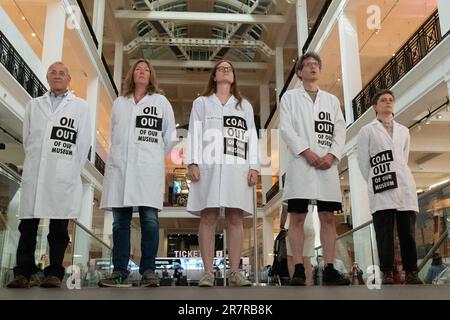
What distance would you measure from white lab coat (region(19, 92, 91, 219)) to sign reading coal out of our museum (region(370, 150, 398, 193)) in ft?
9.22

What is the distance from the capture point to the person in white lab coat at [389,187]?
439cm

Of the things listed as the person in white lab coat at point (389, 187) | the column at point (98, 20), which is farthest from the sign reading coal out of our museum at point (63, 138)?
the column at point (98, 20)

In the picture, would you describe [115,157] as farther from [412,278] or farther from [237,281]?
[412,278]

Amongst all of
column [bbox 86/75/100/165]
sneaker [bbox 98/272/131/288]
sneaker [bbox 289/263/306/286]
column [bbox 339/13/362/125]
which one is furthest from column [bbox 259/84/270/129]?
sneaker [bbox 98/272/131/288]

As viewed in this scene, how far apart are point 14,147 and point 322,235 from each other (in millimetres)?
14743

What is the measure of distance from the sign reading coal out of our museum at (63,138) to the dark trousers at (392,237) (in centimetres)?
296

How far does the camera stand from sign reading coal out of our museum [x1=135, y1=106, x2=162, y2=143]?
3.97 meters

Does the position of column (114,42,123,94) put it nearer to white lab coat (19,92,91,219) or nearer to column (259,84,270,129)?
column (259,84,270,129)

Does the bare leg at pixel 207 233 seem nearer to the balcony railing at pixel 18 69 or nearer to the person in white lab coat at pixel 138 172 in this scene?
the person in white lab coat at pixel 138 172

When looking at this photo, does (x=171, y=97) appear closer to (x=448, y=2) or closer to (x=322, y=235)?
(x=448, y=2)

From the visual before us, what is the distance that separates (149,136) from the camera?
3988 mm

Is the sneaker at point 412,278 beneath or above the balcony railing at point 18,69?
beneath

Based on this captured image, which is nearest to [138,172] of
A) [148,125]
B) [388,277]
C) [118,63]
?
[148,125]
